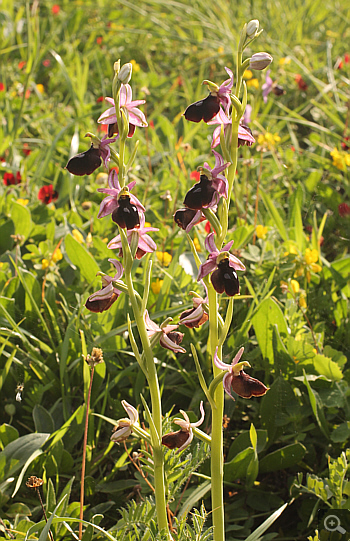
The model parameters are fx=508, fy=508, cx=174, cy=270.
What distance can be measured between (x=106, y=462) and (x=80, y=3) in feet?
15.8

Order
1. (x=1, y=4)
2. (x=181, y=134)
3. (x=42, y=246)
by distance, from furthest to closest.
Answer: (x=1, y=4) < (x=181, y=134) < (x=42, y=246)

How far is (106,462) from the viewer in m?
1.68

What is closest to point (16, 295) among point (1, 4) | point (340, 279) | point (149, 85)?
point (340, 279)

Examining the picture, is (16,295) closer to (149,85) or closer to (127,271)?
(127,271)

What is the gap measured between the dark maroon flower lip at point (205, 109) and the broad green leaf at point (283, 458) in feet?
3.43

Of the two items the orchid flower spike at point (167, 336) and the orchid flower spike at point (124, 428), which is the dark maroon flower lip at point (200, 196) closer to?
the orchid flower spike at point (167, 336)

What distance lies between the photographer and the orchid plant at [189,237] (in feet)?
3.25

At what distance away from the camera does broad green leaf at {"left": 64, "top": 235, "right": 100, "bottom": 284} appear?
75.9 inches

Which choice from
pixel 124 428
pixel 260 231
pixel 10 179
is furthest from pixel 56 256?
pixel 124 428

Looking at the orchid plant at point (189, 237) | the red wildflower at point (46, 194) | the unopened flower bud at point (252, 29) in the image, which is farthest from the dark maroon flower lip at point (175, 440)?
the red wildflower at point (46, 194)

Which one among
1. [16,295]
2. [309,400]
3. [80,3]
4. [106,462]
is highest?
[80,3]

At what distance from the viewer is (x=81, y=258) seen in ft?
6.39

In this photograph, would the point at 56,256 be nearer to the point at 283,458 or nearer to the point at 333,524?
the point at 283,458

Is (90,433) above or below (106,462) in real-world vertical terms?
above
